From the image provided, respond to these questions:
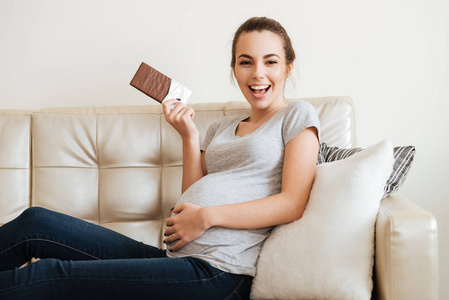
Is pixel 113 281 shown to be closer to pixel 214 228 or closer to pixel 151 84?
pixel 214 228

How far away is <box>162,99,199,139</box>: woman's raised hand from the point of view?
142cm

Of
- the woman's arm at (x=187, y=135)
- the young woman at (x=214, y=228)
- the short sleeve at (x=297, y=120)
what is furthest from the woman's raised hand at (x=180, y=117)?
the short sleeve at (x=297, y=120)

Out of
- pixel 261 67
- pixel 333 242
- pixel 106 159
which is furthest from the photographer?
pixel 106 159

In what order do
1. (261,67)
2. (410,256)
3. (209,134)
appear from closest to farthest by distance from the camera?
(410,256)
(261,67)
(209,134)

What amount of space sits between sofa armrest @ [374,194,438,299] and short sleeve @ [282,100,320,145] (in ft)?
1.16

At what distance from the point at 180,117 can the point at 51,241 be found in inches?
21.2

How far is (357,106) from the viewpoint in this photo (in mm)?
1894

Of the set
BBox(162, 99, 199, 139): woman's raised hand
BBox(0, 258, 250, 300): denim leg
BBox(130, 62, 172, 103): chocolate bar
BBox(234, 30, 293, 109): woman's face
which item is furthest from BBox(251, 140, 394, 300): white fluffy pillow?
BBox(130, 62, 172, 103): chocolate bar

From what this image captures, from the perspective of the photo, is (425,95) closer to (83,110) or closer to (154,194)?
(154,194)

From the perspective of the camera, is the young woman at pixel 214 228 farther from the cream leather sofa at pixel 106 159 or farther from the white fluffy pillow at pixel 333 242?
the cream leather sofa at pixel 106 159

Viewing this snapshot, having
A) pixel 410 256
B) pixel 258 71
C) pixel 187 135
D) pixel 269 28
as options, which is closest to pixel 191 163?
pixel 187 135

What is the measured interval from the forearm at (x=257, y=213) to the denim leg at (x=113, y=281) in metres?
0.13

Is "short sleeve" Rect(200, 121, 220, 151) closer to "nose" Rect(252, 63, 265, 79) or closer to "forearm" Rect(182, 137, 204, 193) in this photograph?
"forearm" Rect(182, 137, 204, 193)

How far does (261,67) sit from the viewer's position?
4.34 ft
